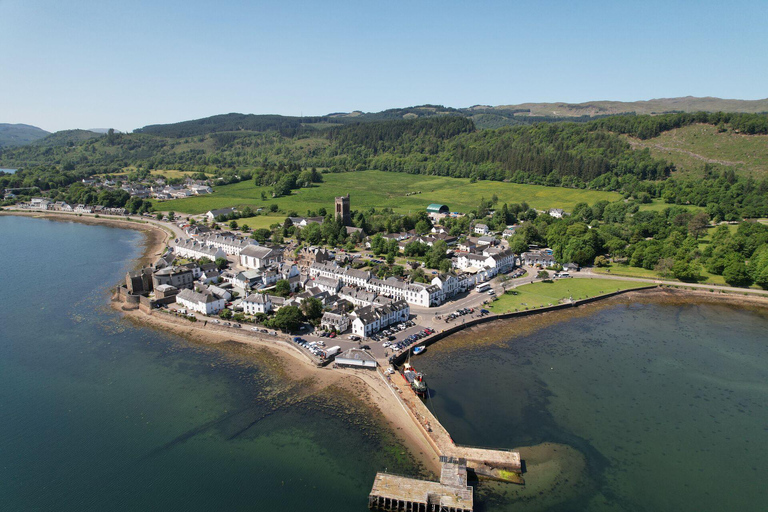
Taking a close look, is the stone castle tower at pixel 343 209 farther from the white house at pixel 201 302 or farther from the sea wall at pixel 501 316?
the sea wall at pixel 501 316

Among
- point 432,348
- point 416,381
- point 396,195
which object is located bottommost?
point 432,348

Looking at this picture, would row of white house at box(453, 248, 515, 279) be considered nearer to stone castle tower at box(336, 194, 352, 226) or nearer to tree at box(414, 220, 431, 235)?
tree at box(414, 220, 431, 235)

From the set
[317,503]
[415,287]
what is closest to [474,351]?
[415,287]

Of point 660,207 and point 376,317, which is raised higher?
point 660,207

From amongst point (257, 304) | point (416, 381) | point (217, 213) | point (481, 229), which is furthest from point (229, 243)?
point (416, 381)

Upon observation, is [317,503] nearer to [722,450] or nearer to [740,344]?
[722,450]

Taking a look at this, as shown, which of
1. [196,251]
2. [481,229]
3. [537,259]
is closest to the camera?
[196,251]

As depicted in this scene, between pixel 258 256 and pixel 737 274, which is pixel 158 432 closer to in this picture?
pixel 258 256
